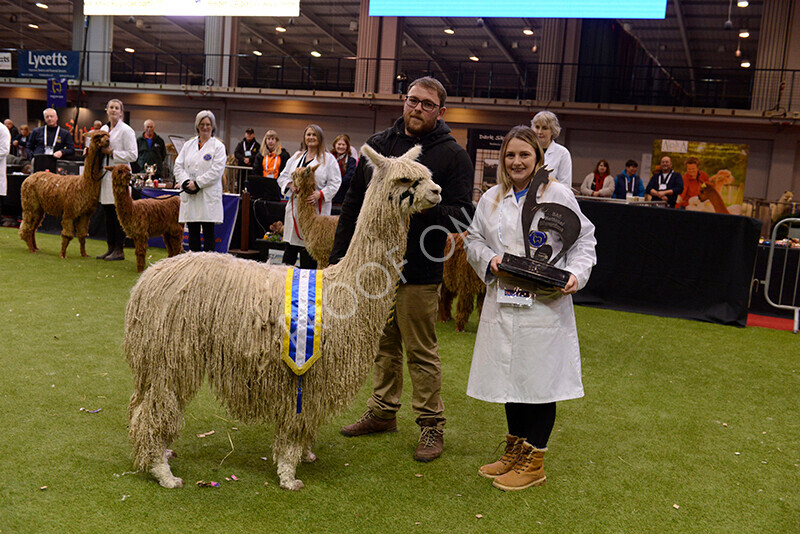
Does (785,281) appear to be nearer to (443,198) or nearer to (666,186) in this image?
(666,186)

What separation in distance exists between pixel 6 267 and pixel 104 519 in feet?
19.7

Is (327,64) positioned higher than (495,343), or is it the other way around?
(327,64)

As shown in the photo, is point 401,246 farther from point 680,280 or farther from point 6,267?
point 6,267

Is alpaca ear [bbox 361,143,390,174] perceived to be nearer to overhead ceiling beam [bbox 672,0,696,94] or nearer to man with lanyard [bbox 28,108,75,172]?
man with lanyard [bbox 28,108,75,172]

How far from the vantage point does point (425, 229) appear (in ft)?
10.5

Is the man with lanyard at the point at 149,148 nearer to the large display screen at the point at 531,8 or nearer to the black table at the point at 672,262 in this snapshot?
the large display screen at the point at 531,8

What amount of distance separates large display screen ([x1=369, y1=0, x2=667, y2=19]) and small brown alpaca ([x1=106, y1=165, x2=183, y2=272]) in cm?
747

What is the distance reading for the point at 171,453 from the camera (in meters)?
2.94

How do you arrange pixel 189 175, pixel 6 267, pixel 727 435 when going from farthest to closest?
pixel 6 267 → pixel 189 175 → pixel 727 435

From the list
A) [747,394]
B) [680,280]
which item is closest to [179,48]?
[680,280]

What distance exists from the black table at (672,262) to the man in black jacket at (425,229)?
16.1 feet

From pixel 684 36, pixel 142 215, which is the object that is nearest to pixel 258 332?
pixel 142 215

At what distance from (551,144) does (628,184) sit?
26.3 feet

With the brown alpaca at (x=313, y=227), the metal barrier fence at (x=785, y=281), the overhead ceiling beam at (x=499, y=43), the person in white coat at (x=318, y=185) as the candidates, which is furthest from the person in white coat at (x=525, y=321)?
the overhead ceiling beam at (x=499, y=43)
